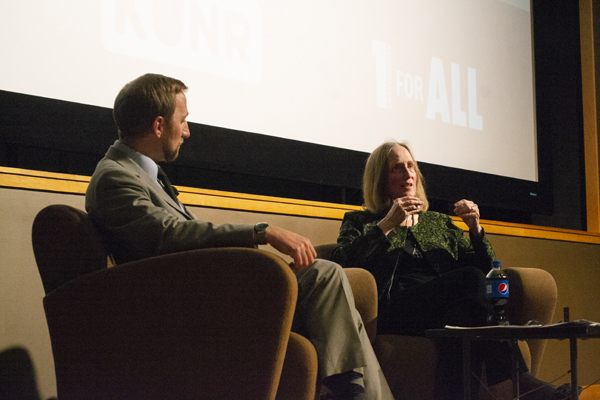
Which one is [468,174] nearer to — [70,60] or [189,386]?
[70,60]

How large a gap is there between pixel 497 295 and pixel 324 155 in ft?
3.93

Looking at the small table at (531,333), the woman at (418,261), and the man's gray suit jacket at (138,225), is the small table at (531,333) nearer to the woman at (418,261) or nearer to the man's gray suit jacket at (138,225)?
the woman at (418,261)

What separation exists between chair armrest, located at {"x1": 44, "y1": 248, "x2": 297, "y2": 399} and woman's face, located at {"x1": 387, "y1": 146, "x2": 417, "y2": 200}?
4.29 feet

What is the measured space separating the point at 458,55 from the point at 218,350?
2.79 m

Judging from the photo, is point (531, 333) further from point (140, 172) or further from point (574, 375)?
point (140, 172)

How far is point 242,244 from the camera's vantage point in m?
1.27

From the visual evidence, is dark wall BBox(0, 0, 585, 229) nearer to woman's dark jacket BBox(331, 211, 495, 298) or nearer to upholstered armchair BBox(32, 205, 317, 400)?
woman's dark jacket BBox(331, 211, 495, 298)

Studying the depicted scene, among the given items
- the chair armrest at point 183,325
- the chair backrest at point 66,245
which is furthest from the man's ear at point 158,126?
the chair armrest at point 183,325

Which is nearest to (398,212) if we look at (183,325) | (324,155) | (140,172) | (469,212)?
(469,212)

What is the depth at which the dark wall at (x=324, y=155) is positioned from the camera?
2.01 m

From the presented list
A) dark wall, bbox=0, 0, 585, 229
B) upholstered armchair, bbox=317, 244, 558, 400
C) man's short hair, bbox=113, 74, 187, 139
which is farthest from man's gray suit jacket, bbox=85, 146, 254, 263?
dark wall, bbox=0, 0, 585, 229

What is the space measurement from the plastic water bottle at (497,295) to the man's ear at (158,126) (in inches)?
42.7

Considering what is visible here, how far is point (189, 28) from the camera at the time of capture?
7.80ft

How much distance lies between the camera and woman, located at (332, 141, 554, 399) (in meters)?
1.83
